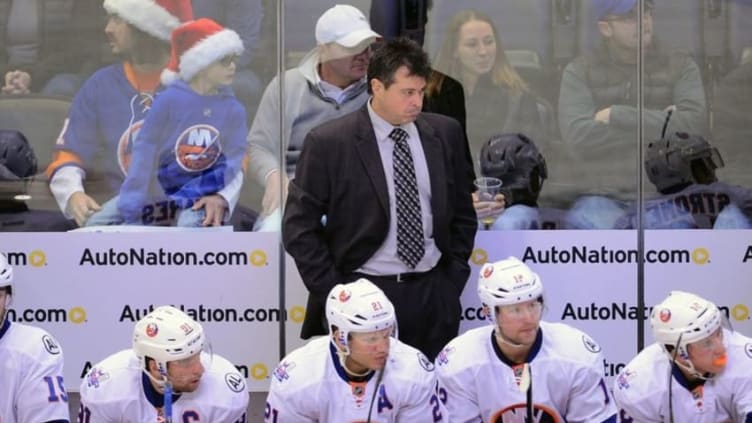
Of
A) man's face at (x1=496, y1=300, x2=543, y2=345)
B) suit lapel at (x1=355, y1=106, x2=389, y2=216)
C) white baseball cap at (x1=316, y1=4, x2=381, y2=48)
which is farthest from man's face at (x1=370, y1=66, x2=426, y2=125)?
man's face at (x1=496, y1=300, x2=543, y2=345)

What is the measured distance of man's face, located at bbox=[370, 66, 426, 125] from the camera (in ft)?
24.6

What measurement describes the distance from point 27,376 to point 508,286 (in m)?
1.79

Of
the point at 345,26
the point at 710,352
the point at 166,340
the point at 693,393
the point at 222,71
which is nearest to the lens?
the point at 166,340

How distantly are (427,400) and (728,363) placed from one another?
1105 mm

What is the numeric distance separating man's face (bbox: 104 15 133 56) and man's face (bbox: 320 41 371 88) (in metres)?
0.86

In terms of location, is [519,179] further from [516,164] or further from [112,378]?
[112,378]

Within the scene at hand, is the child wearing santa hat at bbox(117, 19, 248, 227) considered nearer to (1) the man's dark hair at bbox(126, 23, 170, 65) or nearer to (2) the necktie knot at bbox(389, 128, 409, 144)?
(1) the man's dark hair at bbox(126, 23, 170, 65)

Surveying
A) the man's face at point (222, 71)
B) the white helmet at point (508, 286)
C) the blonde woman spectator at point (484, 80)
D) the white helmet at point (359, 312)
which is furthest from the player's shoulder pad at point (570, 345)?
Answer: the man's face at point (222, 71)

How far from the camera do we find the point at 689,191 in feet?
27.3

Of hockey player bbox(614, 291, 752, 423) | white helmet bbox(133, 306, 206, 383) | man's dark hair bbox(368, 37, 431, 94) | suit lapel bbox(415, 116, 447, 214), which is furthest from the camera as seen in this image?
suit lapel bbox(415, 116, 447, 214)

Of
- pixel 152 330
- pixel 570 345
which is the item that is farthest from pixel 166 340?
pixel 570 345

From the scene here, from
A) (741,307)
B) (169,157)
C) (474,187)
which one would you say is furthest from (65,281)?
(741,307)

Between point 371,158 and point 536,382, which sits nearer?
point 536,382

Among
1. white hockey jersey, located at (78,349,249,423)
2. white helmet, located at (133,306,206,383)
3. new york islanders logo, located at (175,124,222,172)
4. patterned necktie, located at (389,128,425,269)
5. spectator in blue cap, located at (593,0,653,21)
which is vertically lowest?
white hockey jersey, located at (78,349,249,423)
